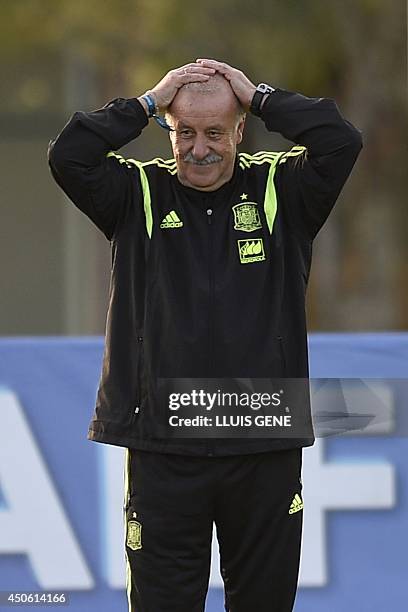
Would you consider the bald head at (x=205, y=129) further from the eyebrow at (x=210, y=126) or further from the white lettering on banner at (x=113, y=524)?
the white lettering on banner at (x=113, y=524)

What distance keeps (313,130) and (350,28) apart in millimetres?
9315

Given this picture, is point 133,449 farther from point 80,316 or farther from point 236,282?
point 80,316

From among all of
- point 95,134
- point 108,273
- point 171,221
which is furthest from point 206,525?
point 108,273

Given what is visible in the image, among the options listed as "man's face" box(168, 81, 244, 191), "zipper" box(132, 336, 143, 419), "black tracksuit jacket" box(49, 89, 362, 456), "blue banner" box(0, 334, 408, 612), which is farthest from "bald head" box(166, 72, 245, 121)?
"blue banner" box(0, 334, 408, 612)

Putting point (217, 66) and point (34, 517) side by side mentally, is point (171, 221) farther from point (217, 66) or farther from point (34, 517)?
point (34, 517)

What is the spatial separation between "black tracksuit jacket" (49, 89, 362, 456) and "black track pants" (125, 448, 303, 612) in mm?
71

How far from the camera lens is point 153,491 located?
3670 mm

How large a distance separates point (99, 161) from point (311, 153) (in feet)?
2.03

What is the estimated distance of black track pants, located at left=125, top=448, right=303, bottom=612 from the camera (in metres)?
3.66

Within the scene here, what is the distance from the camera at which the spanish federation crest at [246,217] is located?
3721mm

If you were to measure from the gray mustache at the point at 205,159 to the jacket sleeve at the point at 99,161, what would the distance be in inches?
6.6

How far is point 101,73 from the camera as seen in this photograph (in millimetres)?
13133

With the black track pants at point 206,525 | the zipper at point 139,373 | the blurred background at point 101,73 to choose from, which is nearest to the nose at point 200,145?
the zipper at point 139,373

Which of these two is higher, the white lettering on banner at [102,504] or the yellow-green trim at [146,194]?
the yellow-green trim at [146,194]
